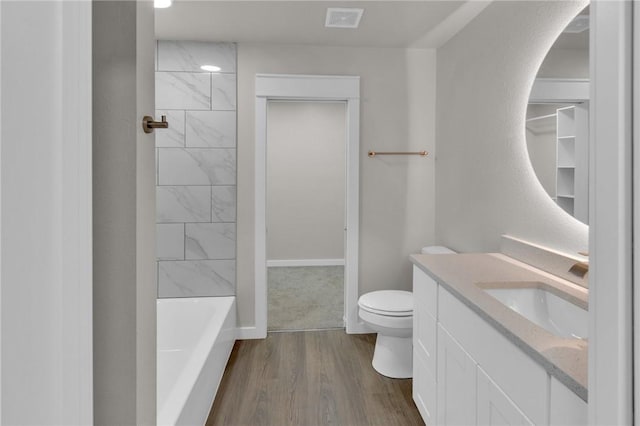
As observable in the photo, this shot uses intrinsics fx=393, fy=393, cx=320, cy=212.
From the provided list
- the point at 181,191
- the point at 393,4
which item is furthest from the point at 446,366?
the point at 181,191

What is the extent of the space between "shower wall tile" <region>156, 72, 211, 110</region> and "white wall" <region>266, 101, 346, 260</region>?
2452mm

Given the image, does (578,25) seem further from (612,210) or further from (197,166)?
(197,166)

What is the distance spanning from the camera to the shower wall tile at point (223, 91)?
310 cm

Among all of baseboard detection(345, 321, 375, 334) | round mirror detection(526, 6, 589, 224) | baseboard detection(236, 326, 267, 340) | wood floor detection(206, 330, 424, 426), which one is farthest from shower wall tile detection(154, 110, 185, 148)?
round mirror detection(526, 6, 589, 224)

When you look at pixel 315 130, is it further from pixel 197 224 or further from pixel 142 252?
pixel 142 252

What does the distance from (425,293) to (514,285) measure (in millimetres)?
429

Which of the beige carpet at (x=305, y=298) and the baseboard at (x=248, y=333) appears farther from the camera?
the beige carpet at (x=305, y=298)

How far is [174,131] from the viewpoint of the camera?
3.09 m

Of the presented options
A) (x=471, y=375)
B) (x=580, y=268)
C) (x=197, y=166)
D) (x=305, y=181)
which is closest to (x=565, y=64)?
(x=580, y=268)

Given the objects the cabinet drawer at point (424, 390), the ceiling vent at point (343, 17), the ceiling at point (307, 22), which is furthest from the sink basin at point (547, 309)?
the ceiling vent at point (343, 17)

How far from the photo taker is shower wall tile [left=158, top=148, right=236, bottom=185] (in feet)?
10.2

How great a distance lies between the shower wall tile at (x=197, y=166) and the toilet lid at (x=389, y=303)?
1410 millimetres

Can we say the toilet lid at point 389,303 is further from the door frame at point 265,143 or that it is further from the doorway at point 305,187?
the doorway at point 305,187

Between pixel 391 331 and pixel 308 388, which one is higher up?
pixel 391 331
